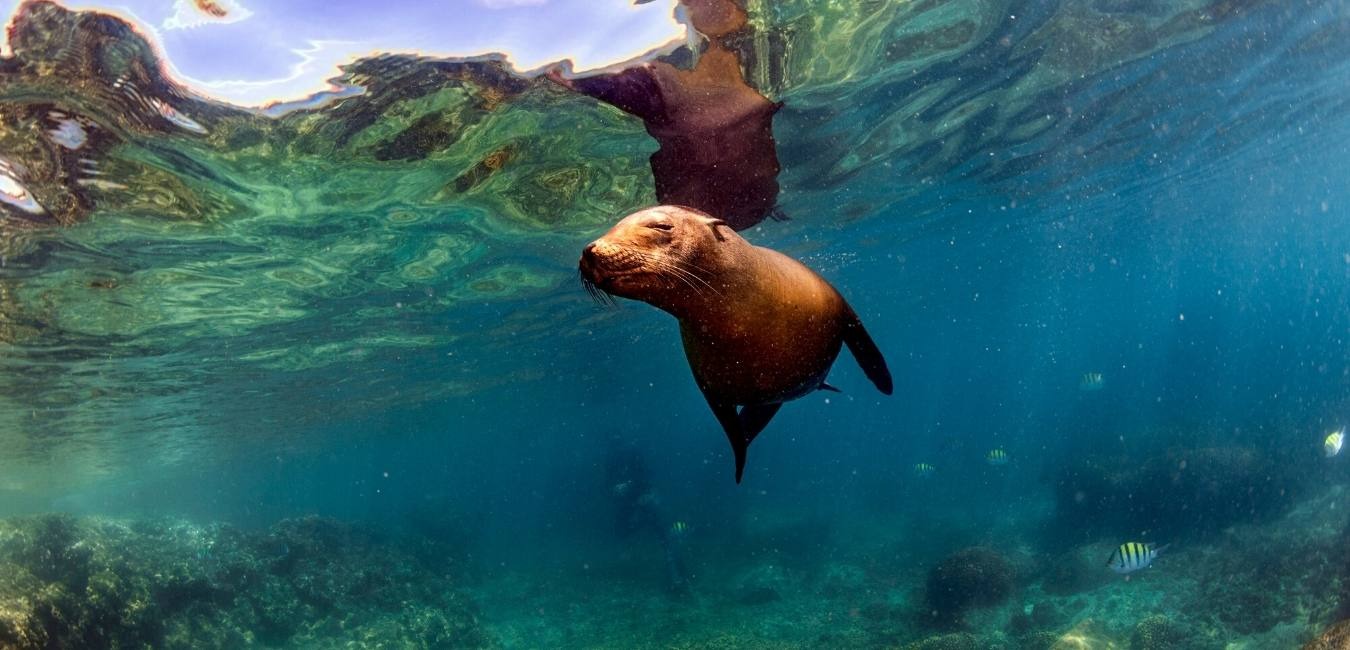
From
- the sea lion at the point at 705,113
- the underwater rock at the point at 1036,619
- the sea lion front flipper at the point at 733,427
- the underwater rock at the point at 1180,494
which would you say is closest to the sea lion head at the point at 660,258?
the sea lion front flipper at the point at 733,427

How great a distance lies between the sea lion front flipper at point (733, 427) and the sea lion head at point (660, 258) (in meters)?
0.94

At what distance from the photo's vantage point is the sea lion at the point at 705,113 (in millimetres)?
8570

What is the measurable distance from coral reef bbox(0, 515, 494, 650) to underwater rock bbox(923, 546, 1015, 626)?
11577mm

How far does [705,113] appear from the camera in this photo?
9062mm

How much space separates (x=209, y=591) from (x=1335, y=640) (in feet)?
67.5

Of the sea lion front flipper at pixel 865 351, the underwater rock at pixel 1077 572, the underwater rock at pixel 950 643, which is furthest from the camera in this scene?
the underwater rock at pixel 1077 572

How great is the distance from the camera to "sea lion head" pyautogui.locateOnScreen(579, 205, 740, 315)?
2.38 meters

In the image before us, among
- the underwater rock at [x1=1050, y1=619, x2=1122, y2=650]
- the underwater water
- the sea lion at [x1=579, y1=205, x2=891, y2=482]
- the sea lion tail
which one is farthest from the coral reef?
the sea lion at [x1=579, y1=205, x2=891, y2=482]

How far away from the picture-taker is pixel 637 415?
A: 8256cm

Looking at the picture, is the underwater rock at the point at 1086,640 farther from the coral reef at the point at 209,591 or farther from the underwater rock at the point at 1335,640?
the coral reef at the point at 209,591

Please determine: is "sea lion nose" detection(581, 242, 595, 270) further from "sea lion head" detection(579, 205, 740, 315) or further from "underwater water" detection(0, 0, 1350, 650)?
"underwater water" detection(0, 0, 1350, 650)

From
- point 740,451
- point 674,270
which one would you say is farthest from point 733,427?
point 674,270

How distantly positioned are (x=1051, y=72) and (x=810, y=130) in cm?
483

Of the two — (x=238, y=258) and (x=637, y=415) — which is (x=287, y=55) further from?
(x=637, y=415)
